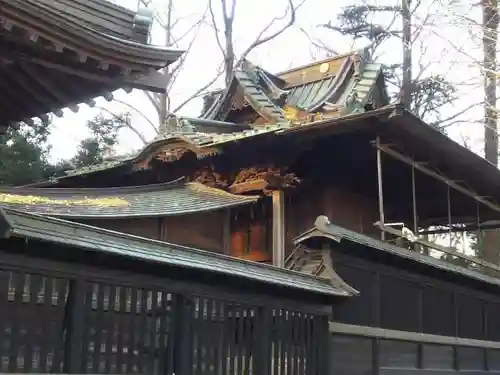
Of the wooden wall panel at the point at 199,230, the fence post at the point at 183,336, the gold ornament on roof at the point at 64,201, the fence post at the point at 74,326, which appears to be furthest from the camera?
the wooden wall panel at the point at 199,230

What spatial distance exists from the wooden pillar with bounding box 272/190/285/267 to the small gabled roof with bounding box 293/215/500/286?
1.91 m

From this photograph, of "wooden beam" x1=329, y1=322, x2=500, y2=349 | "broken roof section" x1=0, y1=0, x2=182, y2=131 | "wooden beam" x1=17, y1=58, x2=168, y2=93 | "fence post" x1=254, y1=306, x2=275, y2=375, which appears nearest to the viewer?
"broken roof section" x1=0, y1=0, x2=182, y2=131

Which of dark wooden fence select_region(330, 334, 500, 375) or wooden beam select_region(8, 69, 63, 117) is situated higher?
wooden beam select_region(8, 69, 63, 117)

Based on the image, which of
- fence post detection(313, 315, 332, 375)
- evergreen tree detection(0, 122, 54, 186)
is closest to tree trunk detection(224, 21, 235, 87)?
evergreen tree detection(0, 122, 54, 186)

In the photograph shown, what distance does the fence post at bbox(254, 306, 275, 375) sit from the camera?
874 cm

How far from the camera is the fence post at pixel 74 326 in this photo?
21.4 feet

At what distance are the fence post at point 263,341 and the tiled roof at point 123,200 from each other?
2.72 m

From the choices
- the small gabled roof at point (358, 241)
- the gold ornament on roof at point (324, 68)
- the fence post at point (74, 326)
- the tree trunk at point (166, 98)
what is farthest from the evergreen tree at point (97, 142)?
the fence post at point (74, 326)

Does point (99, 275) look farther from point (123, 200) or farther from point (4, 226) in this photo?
point (123, 200)

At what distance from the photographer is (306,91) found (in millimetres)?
16000

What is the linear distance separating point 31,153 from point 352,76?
1041 centimetres

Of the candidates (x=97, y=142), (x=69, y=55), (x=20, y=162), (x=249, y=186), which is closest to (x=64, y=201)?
(x=249, y=186)

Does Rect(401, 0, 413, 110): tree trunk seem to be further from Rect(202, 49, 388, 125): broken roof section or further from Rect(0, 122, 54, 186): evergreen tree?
Rect(0, 122, 54, 186): evergreen tree

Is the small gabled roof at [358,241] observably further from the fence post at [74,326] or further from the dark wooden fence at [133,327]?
the fence post at [74,326]
